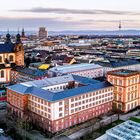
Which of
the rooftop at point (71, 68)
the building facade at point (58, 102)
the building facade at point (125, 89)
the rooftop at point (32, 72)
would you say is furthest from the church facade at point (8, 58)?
the building facade at point (125, 89)

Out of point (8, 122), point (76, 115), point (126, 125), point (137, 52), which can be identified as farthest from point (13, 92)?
point (137, 52)

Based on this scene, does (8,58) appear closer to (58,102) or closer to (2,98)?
(2,98)

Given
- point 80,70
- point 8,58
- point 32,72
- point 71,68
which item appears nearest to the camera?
point 32,72

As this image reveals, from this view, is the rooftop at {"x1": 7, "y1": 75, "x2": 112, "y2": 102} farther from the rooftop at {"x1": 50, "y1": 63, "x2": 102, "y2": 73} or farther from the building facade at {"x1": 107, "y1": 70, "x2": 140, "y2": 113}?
the rooftop at {"x1": 50, "y1": 63, "x2": 102, "y2": 73}

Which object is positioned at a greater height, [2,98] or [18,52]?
[18,52]

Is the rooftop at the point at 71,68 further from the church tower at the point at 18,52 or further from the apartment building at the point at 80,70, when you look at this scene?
the church tower at the point at 18,52

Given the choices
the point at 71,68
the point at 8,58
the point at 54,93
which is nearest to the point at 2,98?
the point at 54,93

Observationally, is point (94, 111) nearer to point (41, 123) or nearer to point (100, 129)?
point (100, 129)
